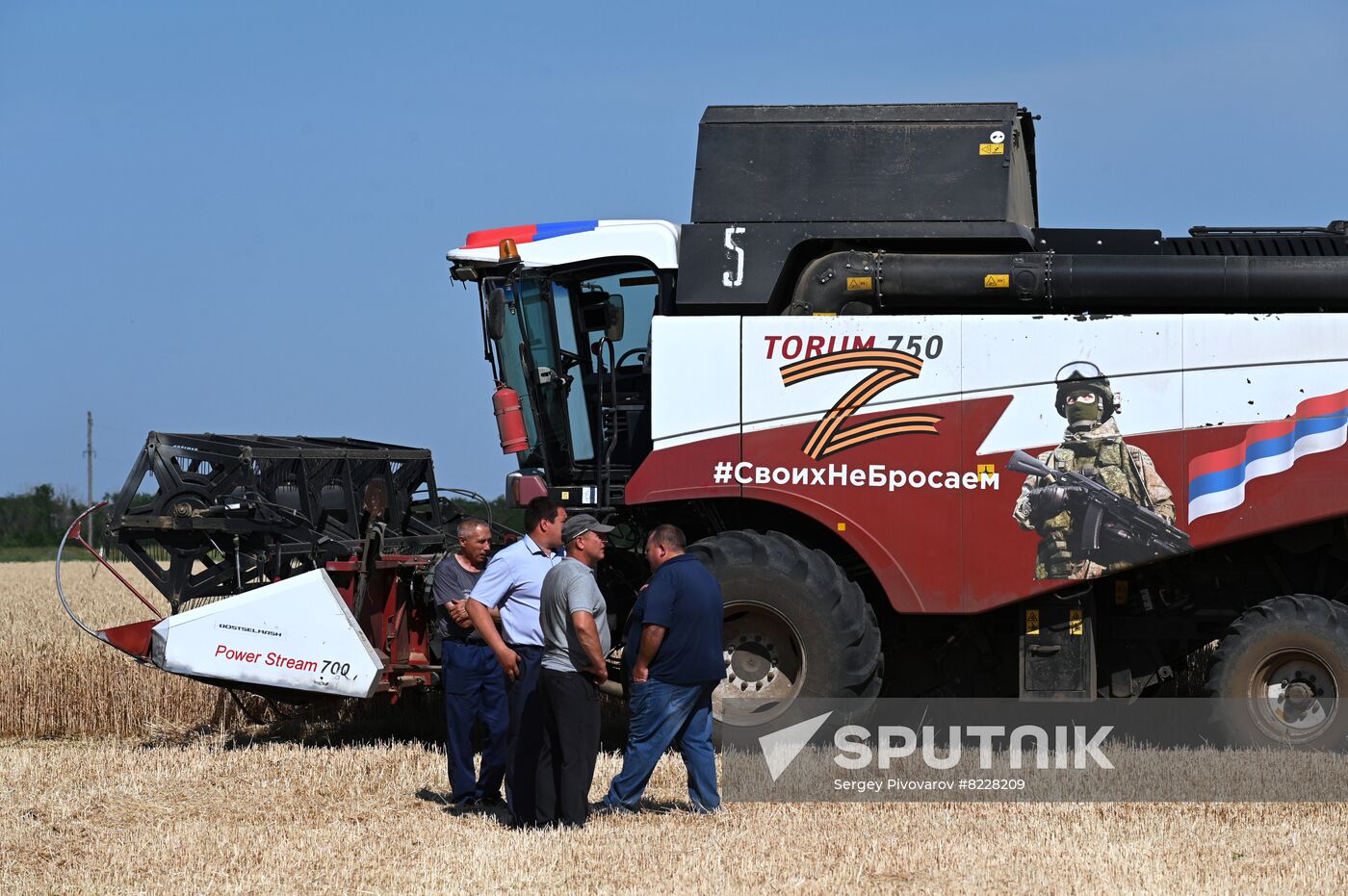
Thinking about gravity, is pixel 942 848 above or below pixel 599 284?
below

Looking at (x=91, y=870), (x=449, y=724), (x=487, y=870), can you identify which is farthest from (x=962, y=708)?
(x=91, y=870)

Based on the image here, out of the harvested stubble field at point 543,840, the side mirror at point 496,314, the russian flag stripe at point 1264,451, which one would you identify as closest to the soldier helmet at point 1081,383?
the russian flag stripe at point 1264,451

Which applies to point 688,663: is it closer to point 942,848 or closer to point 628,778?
point 628,778

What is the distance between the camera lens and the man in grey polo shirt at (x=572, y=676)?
766cm

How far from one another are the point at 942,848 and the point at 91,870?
149 inches

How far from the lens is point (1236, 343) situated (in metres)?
9.50

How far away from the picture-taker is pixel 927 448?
379 inches

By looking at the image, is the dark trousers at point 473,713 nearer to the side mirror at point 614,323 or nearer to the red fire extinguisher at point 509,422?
the red fire extinguisher at point 509,422

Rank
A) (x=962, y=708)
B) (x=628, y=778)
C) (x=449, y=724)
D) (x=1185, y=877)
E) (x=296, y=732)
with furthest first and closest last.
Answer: (x=296, y=732) → (x=962, y=708) → (x=449, y=724) → (x=628, y=778) → (x=1185, y=877)

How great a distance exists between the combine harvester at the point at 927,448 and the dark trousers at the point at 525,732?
2.02m

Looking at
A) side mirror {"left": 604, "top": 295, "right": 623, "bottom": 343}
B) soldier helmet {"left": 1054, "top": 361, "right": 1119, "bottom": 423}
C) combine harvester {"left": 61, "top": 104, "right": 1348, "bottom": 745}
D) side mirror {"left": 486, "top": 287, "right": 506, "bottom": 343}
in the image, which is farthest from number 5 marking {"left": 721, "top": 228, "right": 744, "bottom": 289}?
soldier helmet {"left": 1054, "top": 361, "right": 1119, "bottom": 423}

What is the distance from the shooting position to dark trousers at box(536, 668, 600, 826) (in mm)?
7688

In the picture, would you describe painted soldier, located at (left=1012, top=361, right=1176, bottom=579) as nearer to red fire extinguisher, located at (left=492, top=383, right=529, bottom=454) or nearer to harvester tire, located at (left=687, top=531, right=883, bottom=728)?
harvester tire, located at (left=687, top=531, right=883, bottom=728)

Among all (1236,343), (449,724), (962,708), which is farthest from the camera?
(962,708)
